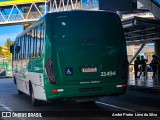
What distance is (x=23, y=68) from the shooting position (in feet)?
49.9

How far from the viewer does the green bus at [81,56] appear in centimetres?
1086

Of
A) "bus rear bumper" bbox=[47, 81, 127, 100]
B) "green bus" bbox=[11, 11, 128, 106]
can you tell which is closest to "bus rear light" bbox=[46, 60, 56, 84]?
"green bus" bbox=[11, 11, 128, 106]

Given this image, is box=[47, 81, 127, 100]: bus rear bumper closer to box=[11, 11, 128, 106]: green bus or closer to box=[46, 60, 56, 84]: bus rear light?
box=[11, 11, 128, 106]: green bus

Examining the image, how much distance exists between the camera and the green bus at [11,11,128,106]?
10859 mm

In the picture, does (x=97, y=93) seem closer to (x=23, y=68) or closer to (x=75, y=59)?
(x=75, y=59)

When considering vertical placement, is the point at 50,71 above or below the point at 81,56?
below

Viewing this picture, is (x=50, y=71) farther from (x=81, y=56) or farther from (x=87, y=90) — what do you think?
(x=87, y=90)

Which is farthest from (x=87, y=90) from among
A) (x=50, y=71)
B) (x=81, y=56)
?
(x=50, y=71)

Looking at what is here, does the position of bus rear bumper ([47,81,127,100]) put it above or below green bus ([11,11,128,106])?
below

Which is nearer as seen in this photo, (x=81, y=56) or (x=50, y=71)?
(x=50, y=71)

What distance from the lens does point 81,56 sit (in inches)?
435

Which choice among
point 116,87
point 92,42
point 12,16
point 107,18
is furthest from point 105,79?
point 12,16

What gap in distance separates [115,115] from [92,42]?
2220 millimetres

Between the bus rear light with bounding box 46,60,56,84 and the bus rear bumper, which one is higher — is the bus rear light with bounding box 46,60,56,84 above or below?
above
